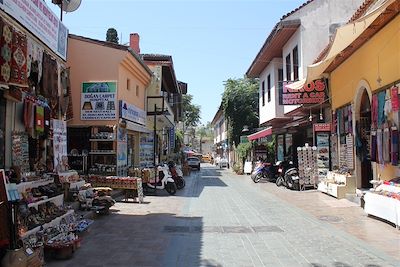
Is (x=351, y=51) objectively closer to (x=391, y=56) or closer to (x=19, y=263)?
(x=391, y=56)

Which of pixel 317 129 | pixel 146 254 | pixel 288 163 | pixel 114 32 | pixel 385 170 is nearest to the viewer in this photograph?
pixel 146 254

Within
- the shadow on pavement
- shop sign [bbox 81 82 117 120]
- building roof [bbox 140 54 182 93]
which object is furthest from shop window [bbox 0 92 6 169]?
building roof [bbox 140 54 182 93]

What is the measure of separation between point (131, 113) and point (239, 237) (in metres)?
9.48

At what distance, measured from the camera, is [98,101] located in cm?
1480

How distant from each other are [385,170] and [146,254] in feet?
24.0

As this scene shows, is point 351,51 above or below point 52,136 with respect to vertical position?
above

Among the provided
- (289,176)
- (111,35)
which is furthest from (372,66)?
(111,35)

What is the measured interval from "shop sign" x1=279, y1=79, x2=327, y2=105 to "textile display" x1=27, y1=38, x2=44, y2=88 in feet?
34.6

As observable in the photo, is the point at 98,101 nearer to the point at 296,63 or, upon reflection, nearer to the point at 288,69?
the point at 296,63

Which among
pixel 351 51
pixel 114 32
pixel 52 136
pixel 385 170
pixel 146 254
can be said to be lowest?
pixel 146 254

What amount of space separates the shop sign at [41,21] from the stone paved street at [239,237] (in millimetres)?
3977

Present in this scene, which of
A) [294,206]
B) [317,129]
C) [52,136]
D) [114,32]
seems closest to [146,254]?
[52,136]

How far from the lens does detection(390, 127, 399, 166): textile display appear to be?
9750 mm

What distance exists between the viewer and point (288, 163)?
20078 millimetres
